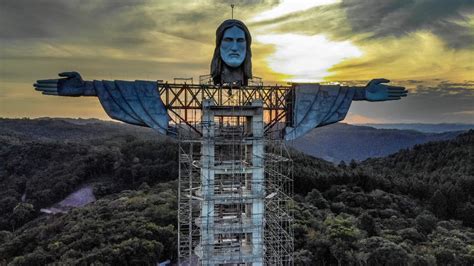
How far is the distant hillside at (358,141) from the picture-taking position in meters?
114

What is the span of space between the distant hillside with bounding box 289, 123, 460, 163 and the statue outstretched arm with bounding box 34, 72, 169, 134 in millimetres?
96831

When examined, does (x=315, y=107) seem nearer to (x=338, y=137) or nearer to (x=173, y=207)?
(x=173, y=207)

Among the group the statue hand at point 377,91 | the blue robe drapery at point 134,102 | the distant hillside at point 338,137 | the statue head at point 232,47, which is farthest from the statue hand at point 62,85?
the distant hillside at point 338,137

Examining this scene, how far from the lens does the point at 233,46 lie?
16453 mm

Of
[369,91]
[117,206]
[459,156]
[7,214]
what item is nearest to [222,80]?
[369,91]

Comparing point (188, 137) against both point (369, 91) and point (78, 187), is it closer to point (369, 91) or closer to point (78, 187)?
point (369, 91)

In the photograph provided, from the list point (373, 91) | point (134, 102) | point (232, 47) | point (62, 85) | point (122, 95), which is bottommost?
point (134, 102)

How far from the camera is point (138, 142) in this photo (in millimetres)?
A: 76875

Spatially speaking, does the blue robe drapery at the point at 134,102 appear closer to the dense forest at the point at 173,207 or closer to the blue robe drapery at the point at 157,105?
the blue robe drapery at the point at 157,105

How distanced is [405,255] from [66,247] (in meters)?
23.0

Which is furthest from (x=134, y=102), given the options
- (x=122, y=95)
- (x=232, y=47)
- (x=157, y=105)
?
(x=232, y=47)

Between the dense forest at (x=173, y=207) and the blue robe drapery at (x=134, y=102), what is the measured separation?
13.0m

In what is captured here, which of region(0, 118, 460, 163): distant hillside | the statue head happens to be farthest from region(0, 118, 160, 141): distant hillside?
the statue head

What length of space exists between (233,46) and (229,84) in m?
1.51
